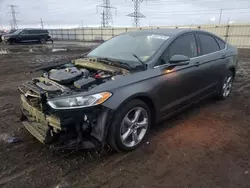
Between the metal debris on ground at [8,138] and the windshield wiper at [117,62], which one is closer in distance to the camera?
the windshield wiper at [117,62]

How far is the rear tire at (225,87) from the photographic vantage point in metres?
5.13

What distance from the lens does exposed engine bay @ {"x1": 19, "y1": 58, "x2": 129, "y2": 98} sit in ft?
9.19

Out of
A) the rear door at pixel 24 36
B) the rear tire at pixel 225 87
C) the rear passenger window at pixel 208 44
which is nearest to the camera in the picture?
the rear passenger window at pixel 208 44

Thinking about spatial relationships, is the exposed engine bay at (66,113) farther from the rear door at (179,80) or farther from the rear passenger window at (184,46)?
the rear passenger window at (184,46)

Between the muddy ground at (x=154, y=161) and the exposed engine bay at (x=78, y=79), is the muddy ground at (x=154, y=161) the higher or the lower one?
the lower one

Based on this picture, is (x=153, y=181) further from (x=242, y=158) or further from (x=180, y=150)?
(x=242, y=158)

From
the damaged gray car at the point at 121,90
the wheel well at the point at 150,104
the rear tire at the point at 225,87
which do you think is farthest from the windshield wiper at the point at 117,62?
the rear tire at the point at 225,87

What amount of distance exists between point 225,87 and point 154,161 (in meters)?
3.29

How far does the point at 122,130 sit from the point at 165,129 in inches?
44.1

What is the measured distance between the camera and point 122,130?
3.03 meters

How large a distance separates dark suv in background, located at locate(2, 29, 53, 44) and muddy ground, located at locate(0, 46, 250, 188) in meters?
25.3

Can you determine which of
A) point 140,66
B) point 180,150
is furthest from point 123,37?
point 180,150

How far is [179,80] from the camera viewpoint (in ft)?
12.1

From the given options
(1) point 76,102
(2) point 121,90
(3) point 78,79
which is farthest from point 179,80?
(1) point 76,102
